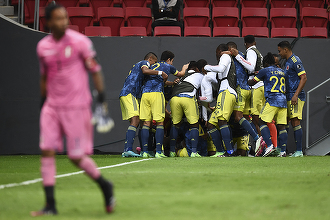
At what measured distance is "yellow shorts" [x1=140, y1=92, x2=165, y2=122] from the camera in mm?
9656

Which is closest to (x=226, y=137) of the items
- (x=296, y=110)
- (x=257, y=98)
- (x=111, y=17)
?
(x=296, y=110)

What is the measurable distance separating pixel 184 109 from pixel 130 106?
1115 millimetres

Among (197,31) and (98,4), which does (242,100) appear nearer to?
(197,31)

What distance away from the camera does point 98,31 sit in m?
12.7

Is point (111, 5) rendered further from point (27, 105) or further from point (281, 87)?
point (281, 87)

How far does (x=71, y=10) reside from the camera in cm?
1310

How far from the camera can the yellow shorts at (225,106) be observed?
9.35 meters

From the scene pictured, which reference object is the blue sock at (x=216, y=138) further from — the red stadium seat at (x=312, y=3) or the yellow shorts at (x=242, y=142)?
the red stadium seat at (x=312, y=3)

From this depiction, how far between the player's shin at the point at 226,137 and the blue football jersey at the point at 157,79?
4.99ft

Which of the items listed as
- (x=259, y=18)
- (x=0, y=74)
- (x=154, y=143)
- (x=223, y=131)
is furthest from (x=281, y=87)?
(x=0, y=74)

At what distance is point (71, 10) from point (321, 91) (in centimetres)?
705

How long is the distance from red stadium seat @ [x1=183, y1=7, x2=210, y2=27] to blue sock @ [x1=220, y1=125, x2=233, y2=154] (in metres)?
4.77

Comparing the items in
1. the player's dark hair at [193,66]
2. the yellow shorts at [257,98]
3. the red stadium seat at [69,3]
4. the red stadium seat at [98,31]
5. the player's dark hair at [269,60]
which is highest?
the red stadium seat at [69,3]

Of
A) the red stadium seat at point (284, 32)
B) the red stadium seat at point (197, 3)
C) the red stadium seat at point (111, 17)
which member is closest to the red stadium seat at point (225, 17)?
the red stadium seat at point (197, 3)
